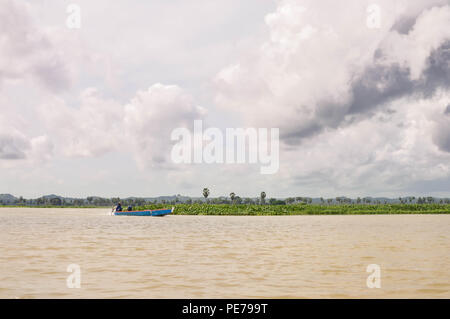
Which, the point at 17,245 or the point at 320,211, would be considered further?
the point at 320,211

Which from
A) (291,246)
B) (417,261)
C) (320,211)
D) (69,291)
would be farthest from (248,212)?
(69,291)

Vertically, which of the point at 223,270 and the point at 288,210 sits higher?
the point at 223,270

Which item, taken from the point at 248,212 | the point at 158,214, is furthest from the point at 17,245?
the point at 248,212

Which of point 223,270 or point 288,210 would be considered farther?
point 288,210

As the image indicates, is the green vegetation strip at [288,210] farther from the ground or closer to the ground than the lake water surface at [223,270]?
closer to the ground

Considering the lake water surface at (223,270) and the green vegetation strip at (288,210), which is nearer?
the lake water surface at (223,270)

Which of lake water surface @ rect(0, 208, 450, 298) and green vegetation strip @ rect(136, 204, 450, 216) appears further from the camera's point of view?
green vegetation strip @ rect(136, 204, 450, 216)

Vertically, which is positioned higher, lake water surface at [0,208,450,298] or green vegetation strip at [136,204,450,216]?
lake water surface at [0,208,450,298]
